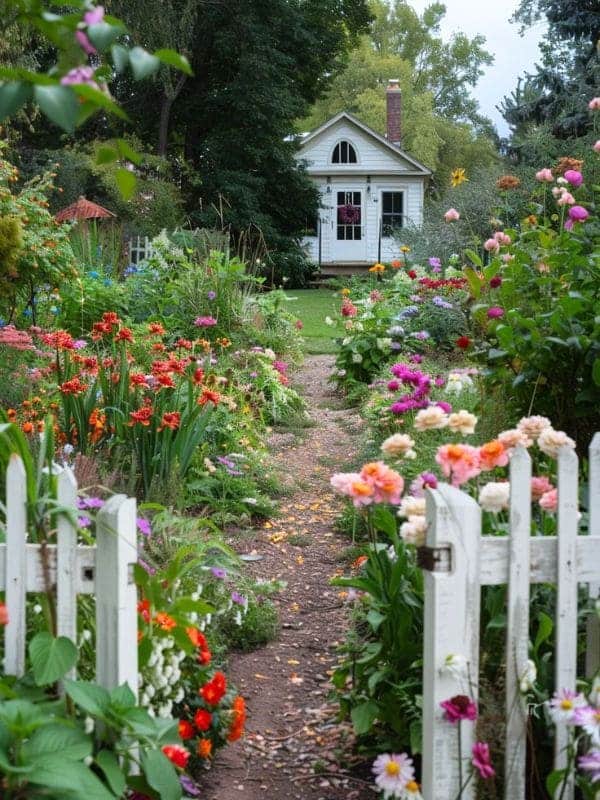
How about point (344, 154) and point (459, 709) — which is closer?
point (459, 709)

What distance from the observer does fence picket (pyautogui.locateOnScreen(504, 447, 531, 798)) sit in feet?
6.42

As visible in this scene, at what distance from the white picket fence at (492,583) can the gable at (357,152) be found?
90.4 feet

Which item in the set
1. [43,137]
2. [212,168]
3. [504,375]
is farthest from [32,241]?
[43,137]

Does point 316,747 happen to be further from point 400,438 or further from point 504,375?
point 504,375

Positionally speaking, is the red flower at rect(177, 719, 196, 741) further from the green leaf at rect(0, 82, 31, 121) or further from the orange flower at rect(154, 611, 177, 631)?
the green leaf at rect(0, 82, 31, 121)

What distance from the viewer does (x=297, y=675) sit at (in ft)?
10.5

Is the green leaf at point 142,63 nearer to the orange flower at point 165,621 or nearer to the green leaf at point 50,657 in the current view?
the green leaf at point 50,657

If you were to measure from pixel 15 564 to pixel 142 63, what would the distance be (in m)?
1.13

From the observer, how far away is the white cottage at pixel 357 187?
94.6ft

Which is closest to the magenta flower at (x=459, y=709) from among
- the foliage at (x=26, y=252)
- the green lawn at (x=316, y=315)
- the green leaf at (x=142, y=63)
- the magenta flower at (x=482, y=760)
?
the magenta flower at (x=482, y=760)

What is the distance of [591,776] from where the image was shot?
2066 millimetres

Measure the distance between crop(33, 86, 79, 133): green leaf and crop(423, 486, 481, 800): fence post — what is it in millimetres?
1111

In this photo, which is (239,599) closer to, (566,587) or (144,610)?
(144,610)

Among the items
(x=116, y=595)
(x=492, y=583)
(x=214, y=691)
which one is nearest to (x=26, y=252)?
(x=214, y=691)
